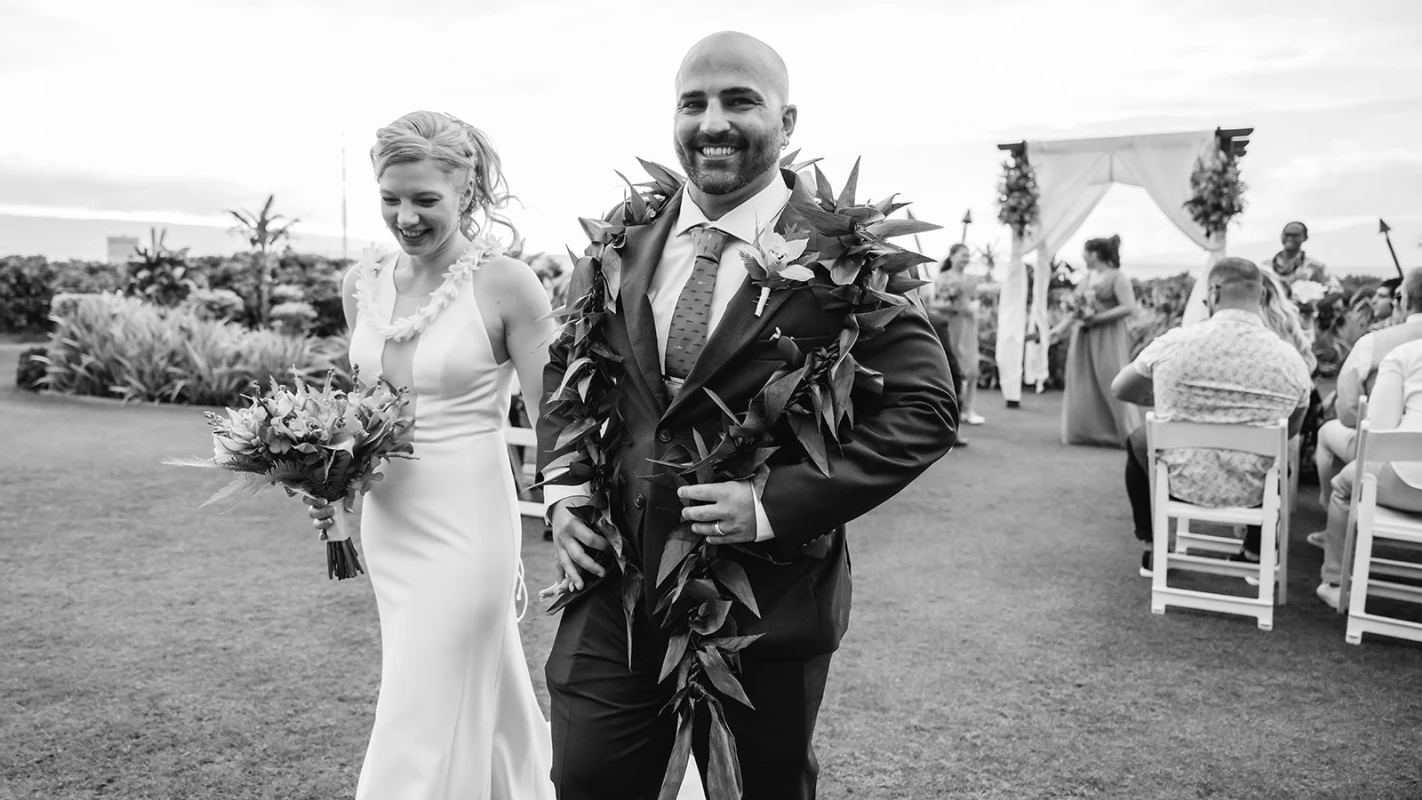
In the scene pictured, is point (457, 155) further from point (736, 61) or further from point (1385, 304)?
point (1385, 304)

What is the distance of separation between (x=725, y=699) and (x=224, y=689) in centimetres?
308

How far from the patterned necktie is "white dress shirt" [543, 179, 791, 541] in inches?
0.5

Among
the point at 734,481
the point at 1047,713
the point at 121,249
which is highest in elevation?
the point at 121,249

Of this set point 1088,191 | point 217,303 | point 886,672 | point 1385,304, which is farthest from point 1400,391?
point 217,303

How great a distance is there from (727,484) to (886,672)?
3050 mm

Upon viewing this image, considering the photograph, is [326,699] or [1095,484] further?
[1095,484]

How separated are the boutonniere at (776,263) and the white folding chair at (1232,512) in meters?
4.27

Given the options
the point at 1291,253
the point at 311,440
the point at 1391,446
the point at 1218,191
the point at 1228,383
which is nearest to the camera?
the point at 311,440

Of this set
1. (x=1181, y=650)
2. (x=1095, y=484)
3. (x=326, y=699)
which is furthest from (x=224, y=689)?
(x=1095, y=484)

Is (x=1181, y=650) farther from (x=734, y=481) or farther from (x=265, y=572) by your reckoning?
(x=265, y=572)

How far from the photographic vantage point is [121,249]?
24.1 metres

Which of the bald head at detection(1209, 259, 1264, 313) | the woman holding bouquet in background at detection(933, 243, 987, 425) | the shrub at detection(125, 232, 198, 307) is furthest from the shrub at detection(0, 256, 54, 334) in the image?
the bald head at detection(1209, 259, 1264, 313)

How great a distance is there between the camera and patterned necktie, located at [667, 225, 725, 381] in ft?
7.76

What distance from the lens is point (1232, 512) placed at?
5.83 m
